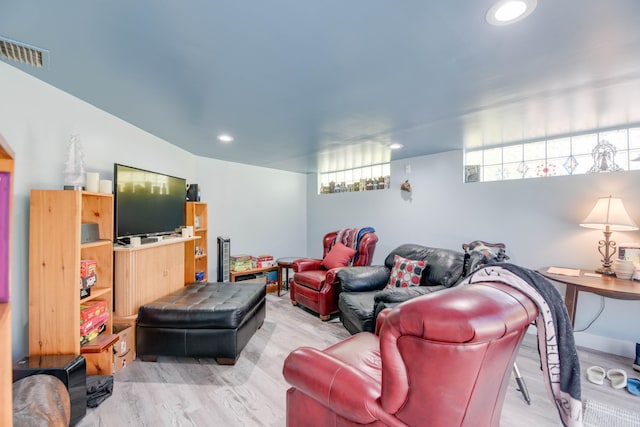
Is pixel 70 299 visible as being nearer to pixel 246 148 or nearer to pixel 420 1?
pixel 246 148

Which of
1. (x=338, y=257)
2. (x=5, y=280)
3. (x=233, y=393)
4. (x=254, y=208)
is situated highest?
(x=254, y=208)

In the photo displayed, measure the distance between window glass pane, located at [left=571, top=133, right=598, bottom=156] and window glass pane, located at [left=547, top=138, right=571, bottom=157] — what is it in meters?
0.04

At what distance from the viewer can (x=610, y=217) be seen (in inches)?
92.1

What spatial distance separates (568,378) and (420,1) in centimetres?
160

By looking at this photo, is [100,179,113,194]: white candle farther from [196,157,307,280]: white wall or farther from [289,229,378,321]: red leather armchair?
[289,229,378,321]: red leather armchair

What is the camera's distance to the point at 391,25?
48.9 inches

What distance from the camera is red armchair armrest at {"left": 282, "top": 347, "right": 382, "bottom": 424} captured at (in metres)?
1.05

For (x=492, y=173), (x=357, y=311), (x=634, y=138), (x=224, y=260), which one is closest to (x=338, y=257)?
(x=357, y=311)

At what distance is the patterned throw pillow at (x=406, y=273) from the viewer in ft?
9.46

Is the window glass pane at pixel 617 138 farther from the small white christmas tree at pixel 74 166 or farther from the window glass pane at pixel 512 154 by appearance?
the small white christmas tree at pixel 74 166

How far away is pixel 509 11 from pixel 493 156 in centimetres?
259

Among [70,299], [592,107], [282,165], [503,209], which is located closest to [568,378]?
[592,107]

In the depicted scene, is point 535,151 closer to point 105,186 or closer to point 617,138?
point 617,138

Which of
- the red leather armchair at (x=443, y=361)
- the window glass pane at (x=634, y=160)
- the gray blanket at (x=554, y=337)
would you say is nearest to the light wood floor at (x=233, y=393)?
the gray blanket at (x=554, y=337)
